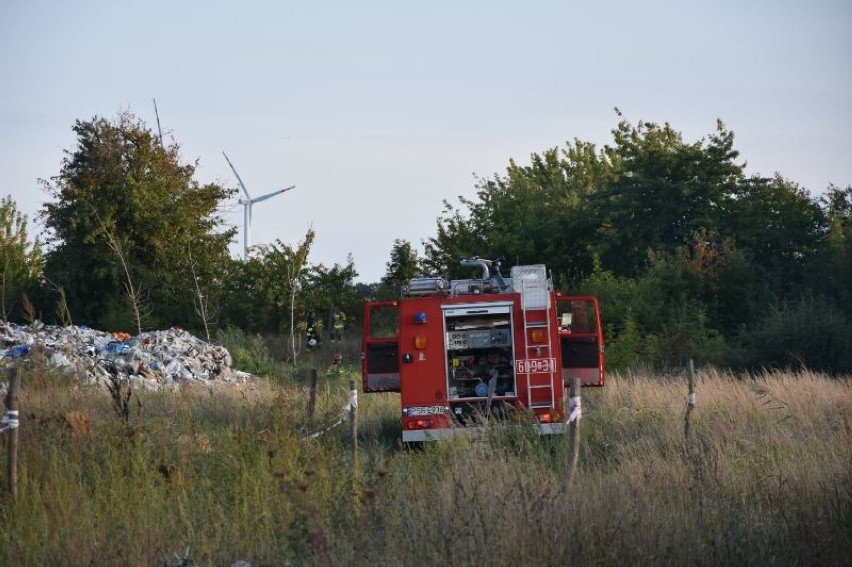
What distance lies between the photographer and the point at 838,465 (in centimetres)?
1073

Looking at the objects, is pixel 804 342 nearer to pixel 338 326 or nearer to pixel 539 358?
pixel 539 358

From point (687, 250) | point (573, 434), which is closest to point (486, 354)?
point (573, 434)

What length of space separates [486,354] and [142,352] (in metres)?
15.3

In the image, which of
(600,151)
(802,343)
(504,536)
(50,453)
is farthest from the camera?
(600,151)

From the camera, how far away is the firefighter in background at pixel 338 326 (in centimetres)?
4518

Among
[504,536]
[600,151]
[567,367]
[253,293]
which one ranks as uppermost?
[600,151]

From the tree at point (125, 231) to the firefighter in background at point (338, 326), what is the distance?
215 inches

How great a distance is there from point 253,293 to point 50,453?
3551cm

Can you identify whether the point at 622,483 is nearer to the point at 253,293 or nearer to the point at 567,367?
the point at 567,367

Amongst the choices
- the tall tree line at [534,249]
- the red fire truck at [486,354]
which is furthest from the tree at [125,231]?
the red fire truck at [486,354]

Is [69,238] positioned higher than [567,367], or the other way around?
[69,238]

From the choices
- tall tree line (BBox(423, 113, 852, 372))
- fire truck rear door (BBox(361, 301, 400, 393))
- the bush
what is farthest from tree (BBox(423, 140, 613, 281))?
fire truck rear door (BBox(361, 301, 400, 393))

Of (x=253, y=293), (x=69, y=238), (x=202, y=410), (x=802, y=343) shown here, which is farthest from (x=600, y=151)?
(x=202, y=410)

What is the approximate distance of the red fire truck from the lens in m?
15.7
